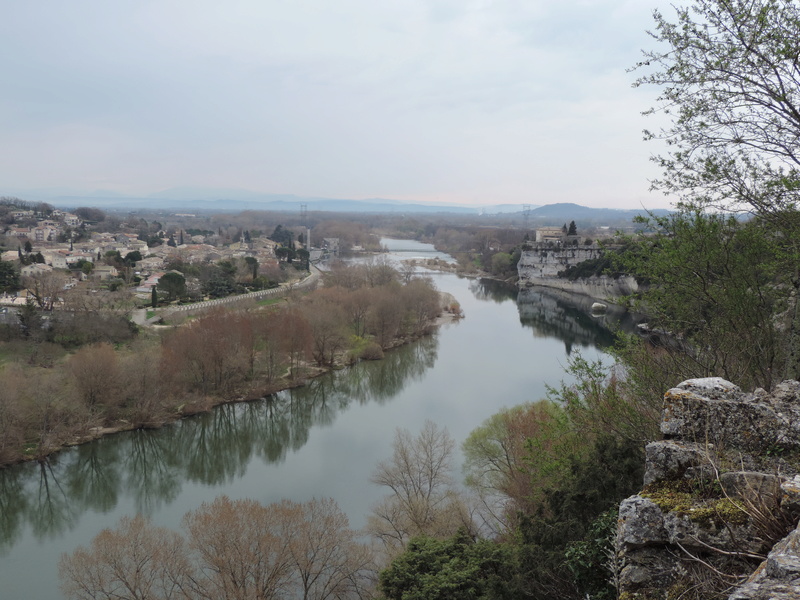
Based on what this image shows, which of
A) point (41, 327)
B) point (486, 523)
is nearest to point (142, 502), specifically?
point (486, 523)

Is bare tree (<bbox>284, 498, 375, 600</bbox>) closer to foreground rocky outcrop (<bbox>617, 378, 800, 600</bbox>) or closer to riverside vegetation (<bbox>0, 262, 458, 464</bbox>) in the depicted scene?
foreground rocky outcrop (<bbox>617, 378, 800, 600</bbox>)

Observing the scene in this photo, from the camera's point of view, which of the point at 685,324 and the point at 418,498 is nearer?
the point at 685,324

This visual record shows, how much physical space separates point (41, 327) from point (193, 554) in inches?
500

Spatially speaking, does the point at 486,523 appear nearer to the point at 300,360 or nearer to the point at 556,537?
the point at 556,537

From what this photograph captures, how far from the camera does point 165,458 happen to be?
37.0ft

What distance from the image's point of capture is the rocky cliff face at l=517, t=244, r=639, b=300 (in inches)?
1374

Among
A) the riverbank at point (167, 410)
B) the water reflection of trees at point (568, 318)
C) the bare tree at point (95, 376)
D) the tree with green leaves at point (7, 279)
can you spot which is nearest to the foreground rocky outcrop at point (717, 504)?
the riverbank at point (167, 410)

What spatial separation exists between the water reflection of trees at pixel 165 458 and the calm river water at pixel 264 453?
1.0 inches

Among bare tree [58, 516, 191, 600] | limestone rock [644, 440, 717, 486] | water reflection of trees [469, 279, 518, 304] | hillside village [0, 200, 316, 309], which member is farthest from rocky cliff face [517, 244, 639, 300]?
limestone rock [644, 440, 717, 486]

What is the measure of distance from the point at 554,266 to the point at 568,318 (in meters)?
12.0

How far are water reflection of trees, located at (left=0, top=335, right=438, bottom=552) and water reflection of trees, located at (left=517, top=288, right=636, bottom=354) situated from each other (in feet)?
30.2

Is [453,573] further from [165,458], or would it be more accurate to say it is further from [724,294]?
[165,458]

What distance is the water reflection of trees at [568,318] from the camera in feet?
72.1

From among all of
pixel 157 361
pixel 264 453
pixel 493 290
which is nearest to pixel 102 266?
pixel 157 361
